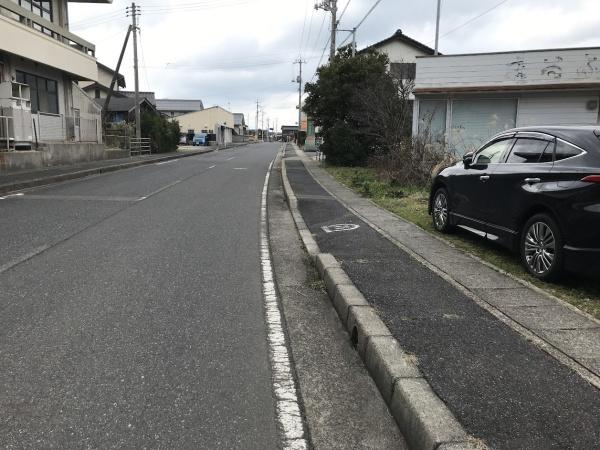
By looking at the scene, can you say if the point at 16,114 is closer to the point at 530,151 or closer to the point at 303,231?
the point at 303,231

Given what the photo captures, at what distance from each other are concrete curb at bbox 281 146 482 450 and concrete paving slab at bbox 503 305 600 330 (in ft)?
4.22

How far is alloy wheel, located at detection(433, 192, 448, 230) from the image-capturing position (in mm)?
8734

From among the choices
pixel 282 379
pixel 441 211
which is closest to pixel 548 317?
pixel 282 379

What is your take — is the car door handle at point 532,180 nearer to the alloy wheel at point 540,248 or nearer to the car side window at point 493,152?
the alloy wheel at point 540,248

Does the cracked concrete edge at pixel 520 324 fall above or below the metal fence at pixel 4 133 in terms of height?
below

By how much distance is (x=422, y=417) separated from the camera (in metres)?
2.97

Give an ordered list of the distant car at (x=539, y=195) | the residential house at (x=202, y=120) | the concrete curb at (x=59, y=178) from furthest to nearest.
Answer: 1. the residential house at (x=202, y=120)
2. the concrete curb at (x=59, y=178)
3. the distant car at (x=539, y=195)

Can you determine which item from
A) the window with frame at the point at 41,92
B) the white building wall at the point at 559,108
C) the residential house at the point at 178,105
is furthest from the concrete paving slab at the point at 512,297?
the residential house at the point at 178,105

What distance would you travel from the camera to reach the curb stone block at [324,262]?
6316 mm

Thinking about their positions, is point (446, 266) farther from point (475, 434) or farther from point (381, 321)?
point (475, 434)

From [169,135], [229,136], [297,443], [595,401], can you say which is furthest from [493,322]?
[229,136]

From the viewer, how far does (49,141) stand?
74.5 feet

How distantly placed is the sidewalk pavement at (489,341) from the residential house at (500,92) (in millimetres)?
11165

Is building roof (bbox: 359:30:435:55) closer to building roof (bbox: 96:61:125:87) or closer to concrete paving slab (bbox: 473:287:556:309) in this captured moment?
building roof (bbox: 96:61:125:87)
